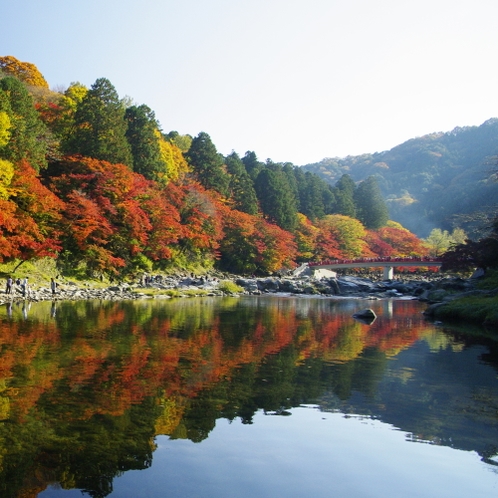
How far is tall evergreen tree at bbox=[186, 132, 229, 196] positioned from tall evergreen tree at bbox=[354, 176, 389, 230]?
A: 33.7 metres

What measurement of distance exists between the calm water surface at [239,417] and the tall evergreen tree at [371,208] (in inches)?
2792

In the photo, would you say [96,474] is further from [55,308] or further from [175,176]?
[175,176]

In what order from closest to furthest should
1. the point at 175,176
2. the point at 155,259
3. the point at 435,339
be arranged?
the point at 435,339 < the point at 155,259 < the point at 175,176

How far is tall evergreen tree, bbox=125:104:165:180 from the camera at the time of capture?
46.1 meters

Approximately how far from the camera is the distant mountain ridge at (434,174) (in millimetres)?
112938

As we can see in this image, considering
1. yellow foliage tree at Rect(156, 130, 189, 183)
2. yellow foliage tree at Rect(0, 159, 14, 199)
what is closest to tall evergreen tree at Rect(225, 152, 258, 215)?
yellow foliage tree at Rect(156, 130, 189, 183)

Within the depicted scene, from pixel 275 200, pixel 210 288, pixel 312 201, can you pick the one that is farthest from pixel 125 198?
pixel 312 201

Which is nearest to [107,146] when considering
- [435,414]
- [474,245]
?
[474,245]

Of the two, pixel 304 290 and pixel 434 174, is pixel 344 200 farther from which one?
pixel 434 174

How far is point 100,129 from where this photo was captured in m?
40.4

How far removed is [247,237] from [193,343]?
4076 cm

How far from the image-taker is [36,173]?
1212 inches

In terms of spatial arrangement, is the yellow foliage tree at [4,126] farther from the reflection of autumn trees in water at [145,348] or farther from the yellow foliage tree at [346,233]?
the yellow foliage tree at [346,233]

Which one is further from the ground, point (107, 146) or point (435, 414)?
point (107, 146)
